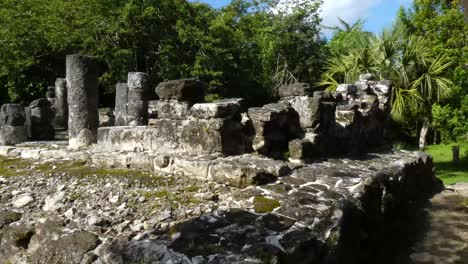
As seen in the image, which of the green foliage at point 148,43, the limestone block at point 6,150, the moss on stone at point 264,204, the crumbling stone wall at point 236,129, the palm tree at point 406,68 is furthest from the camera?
the green foliage at point 148,43

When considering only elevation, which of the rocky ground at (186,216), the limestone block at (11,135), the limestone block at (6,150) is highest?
the limestone block at (11,135)

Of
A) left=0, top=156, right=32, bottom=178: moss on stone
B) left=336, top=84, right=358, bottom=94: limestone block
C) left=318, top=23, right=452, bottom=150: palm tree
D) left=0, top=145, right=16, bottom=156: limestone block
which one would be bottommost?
left=0, top=156, right=32, bottom=178: moss on stone

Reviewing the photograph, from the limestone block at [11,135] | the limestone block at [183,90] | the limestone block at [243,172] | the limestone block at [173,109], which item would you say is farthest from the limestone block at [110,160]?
the limestone block at [11,135]

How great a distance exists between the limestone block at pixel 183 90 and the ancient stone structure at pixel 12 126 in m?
4.02

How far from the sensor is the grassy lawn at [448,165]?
12449mm

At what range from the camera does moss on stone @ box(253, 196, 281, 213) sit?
4047 millimetres

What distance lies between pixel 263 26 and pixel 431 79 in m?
9.13

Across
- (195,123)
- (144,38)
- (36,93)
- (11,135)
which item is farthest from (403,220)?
(36,93)

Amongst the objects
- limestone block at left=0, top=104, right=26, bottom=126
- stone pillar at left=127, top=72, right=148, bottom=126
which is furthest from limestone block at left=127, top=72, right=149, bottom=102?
limestone block at left=0, top=104, right=26, bottom=126

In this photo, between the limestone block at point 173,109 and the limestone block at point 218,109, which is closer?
the limestone block at point 218,109

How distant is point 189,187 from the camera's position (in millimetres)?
4785

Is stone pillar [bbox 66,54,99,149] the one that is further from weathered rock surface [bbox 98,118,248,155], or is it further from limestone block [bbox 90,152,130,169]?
weathered rock surface [bbox 98,118,248,155]

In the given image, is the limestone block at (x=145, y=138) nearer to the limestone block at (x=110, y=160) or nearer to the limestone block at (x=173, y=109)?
the limestone block at (x=173, y=109)

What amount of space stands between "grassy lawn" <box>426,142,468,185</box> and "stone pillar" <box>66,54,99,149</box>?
360 inches
